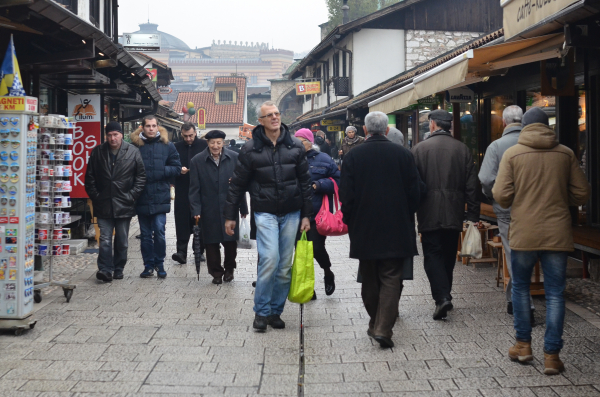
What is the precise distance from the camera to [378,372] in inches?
197

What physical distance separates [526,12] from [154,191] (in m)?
4.92

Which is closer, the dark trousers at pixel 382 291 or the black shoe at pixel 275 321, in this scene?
the dark trousers at pixel 382 291

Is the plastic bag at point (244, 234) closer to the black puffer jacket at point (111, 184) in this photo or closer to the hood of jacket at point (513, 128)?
the black puffer jacket at point (111, 184)

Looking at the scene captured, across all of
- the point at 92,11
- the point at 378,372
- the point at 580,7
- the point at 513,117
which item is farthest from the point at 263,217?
the point at 92,11

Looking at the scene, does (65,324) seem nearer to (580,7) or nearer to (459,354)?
(459,354)

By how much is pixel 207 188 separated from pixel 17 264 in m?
2.90

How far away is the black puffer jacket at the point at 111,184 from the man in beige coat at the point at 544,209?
495cm

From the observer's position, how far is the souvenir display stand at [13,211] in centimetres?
600

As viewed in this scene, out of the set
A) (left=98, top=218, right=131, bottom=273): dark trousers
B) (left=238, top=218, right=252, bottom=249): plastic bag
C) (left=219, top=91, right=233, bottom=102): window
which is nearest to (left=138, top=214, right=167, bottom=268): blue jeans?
(left=98, top=218, right=131, bottom=273): dark trousers

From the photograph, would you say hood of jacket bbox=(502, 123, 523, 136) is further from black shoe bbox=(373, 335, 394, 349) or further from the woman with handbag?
black shoe bbox=(373, 335, 394, 349)

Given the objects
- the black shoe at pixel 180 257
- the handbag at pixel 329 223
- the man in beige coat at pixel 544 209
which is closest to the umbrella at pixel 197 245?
the black shoe at pixel 180 257

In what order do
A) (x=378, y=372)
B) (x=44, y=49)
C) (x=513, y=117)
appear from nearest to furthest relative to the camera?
(x=378, y=372), (x=513, y=117), (x=44, y=49)

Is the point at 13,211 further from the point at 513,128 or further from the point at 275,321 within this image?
the point at 513,128

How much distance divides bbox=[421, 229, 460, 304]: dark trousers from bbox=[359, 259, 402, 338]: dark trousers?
2.71 ft
